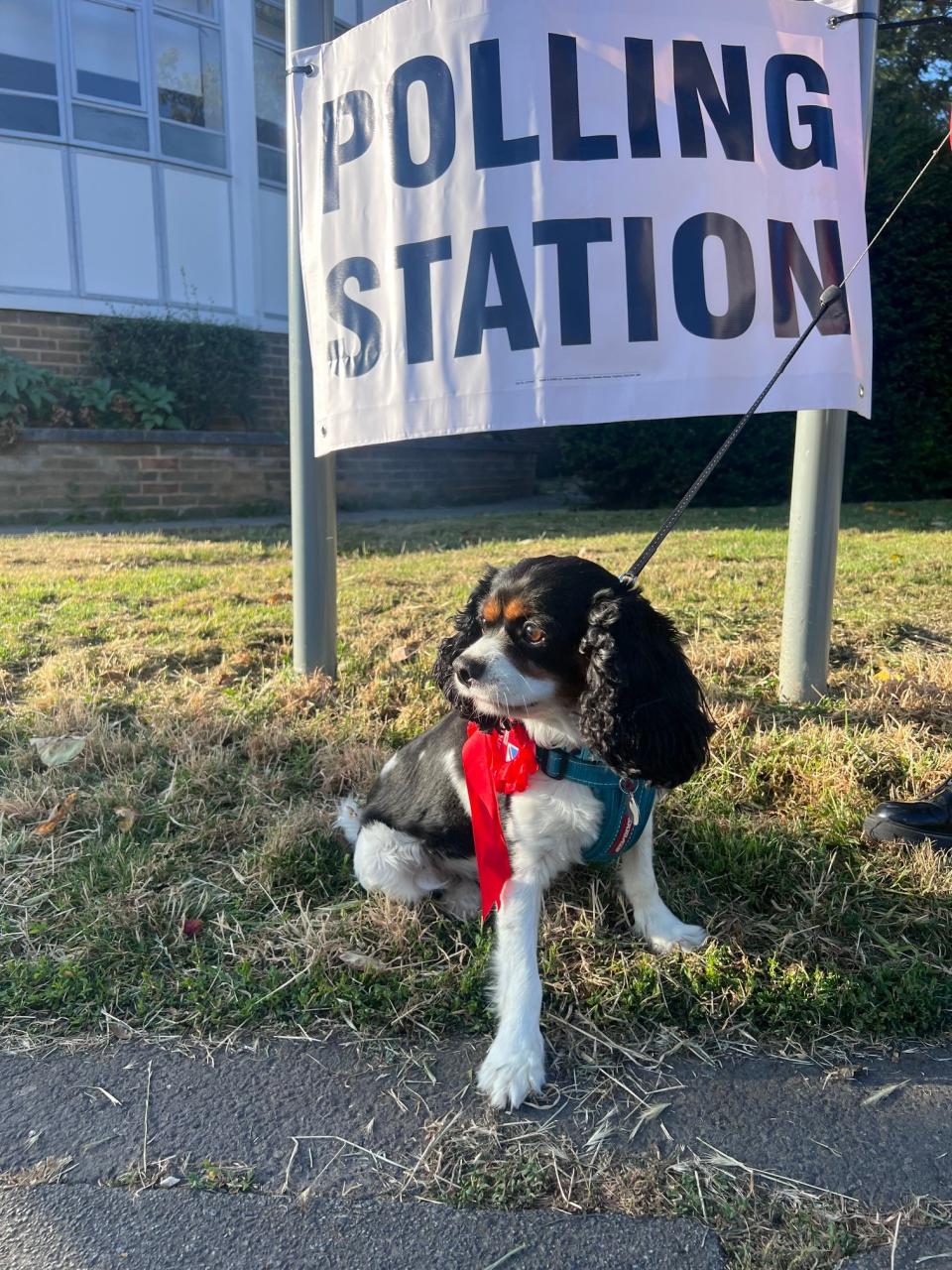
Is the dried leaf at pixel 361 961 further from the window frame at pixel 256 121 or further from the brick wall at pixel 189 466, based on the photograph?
the window frame at pixel 256 121

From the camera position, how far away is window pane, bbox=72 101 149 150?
1243 centimetres

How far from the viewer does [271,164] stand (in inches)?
560

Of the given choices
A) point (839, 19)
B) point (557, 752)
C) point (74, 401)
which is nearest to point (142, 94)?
point (74, 401)

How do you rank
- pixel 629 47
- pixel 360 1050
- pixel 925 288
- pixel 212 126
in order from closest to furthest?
pixel 360 1050, pixel 629 47, pixel 925 288, pixel 212 126

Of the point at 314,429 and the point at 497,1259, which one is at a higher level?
the point at 314,429

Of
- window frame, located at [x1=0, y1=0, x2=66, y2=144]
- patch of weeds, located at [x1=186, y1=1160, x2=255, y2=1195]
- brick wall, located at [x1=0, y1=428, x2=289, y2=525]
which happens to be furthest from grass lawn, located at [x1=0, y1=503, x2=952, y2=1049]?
window frame, located at [x1=0, y1=0, x2=66, y2=144]

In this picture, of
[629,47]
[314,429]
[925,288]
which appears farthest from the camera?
[925,288]

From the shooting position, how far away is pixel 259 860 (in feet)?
9.02

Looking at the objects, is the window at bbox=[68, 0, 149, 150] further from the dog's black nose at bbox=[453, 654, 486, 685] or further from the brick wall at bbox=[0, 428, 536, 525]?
the dog's black nose at bbox=[453, 654, 486, 685]

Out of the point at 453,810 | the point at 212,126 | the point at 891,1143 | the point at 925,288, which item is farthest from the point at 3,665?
the point at 212,126

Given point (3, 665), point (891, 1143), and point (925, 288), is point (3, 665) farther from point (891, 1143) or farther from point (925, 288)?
point (925, 288)

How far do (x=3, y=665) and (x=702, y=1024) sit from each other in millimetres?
3715

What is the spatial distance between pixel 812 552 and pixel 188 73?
13703mm

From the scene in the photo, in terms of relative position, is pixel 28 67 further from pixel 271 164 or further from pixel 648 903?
pixel 648 903
